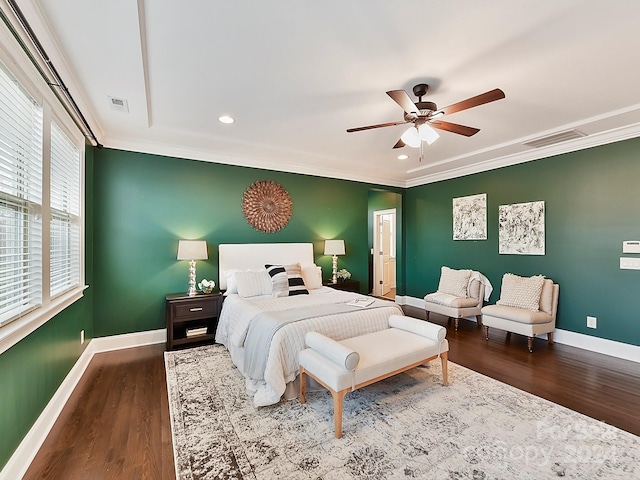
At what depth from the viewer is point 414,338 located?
2842 mm

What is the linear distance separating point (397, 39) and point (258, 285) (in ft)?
9.97

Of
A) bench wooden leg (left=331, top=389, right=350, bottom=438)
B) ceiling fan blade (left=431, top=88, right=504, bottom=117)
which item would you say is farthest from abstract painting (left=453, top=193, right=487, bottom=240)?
bench wooden leg (left=331, top=389, right=350, bottom=438)

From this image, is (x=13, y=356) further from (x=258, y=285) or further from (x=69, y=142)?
(x=258, y=285)

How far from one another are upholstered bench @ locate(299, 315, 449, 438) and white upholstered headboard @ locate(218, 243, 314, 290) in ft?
7.43

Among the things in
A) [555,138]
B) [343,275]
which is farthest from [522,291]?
[343,275]

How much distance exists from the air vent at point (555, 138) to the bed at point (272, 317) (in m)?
2.90

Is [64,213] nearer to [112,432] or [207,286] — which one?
[207,286]

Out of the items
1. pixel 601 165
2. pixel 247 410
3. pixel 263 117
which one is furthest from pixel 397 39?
pixel 601 165

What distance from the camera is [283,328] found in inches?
104

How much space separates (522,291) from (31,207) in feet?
17.3

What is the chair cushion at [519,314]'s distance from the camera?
3797mm

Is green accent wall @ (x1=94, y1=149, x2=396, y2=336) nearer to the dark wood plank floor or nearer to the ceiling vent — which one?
the dark wood plank floor

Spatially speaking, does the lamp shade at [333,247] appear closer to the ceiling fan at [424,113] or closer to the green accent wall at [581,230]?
the green accent wall at [581,230]

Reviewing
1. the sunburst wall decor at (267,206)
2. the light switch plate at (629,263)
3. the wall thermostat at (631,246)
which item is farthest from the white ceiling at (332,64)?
the light switch plate at (629,263)
